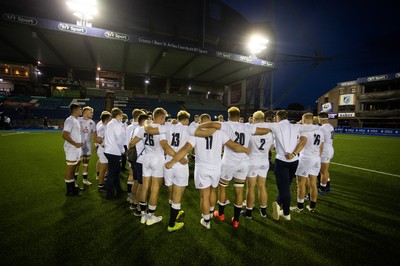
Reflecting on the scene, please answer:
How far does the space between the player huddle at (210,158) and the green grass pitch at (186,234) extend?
28 cm

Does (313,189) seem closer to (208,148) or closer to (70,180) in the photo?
(208,148)

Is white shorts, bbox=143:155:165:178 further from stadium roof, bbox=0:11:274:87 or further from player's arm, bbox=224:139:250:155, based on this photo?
stadium roof, bbox=0:11:274:87

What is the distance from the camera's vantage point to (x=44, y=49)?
21609mm

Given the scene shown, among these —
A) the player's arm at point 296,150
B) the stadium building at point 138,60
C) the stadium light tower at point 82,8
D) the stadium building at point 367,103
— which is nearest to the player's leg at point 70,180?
the player's arm at point 296,150

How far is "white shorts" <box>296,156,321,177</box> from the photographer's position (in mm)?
4523

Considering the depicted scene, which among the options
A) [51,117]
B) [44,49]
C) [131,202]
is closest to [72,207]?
[131,202]

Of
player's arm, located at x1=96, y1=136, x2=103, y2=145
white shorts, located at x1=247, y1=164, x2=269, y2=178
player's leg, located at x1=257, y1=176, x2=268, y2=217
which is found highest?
player's arm, located at x1=96, y1=136, x2=103, y2=145

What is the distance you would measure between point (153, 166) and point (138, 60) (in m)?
24.7

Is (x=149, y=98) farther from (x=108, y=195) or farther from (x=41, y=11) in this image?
(x=108, y=195)

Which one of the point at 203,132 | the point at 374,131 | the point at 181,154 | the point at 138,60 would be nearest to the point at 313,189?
the point at 203,132

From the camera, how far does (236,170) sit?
3.78m

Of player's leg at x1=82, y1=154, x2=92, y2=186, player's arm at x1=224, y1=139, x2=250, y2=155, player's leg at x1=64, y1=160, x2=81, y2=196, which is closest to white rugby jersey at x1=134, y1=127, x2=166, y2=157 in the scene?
player's arm at x1=224, y1=139, x2=250, y2=155

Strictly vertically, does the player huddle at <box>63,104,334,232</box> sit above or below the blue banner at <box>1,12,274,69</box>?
below

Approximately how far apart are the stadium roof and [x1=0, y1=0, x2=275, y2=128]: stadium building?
9cm
